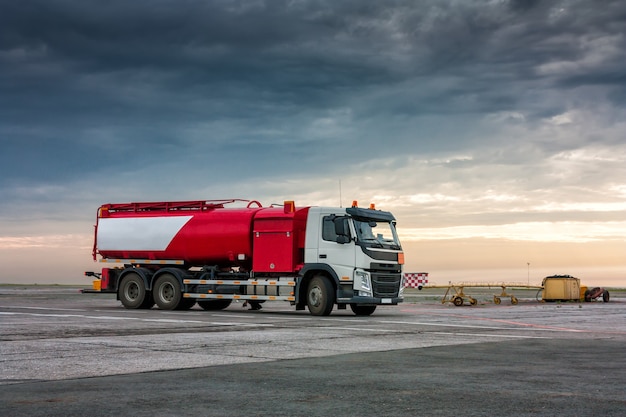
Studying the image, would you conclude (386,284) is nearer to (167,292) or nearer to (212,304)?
(212,304)

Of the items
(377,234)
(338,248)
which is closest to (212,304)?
(338,248)

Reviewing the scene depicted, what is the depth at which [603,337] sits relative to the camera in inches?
593

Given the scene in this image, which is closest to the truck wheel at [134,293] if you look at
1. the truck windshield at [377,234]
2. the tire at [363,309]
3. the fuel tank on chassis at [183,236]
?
the fuel tank on chassis at [183,236]

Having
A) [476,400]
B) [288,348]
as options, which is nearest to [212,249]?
[288,348]

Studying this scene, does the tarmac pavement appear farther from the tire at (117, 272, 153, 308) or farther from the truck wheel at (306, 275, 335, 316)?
the tire at (117, 272, 153, 308)

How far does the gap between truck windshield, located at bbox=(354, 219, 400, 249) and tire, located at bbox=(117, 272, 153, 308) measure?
8175mm

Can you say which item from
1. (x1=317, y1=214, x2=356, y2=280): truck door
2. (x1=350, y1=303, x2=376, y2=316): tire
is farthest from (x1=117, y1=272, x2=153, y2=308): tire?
(x1=350, y1=303, x2=376, y2=316): tire

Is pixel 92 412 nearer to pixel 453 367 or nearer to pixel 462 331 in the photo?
pixel 453 367

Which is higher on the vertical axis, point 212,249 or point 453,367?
point 212,249

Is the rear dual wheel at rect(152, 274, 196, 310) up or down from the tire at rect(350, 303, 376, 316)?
up

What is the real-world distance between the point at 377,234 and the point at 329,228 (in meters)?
1.49

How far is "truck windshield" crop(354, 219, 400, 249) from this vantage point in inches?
901

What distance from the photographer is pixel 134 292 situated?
27078 mm

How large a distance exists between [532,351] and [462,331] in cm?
453
